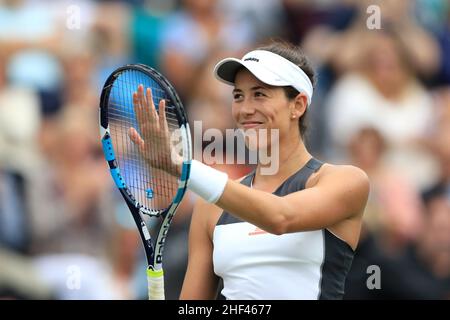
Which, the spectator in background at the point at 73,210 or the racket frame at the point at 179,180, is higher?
the racket frame at the point at 179,180

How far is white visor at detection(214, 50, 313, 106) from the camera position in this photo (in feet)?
12.7

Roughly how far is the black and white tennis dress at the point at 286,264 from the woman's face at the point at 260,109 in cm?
26

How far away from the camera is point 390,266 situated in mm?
6340

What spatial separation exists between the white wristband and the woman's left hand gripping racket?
0.04 metres

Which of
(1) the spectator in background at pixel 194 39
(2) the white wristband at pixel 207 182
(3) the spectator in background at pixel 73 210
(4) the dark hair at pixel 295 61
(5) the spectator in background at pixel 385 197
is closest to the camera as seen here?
(2) the white wristband at pixel 207 182

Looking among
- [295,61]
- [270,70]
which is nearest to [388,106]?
[295,61]

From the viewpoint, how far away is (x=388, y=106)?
7559 millimetres

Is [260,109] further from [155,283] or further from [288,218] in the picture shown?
[155,283]

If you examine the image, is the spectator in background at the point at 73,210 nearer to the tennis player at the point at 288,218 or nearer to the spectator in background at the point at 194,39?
the spectator in background at the point at 194,39

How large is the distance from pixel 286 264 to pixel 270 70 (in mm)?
802

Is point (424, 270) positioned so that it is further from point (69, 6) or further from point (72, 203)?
point (69, 6)

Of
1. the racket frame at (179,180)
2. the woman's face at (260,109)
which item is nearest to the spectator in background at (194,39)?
the woman's face at (260,109)

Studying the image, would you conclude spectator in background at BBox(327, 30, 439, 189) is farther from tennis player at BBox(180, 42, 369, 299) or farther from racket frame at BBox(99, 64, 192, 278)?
racket frame at BBox(99, 64, 192, 278)

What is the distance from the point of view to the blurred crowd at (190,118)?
650 cm
